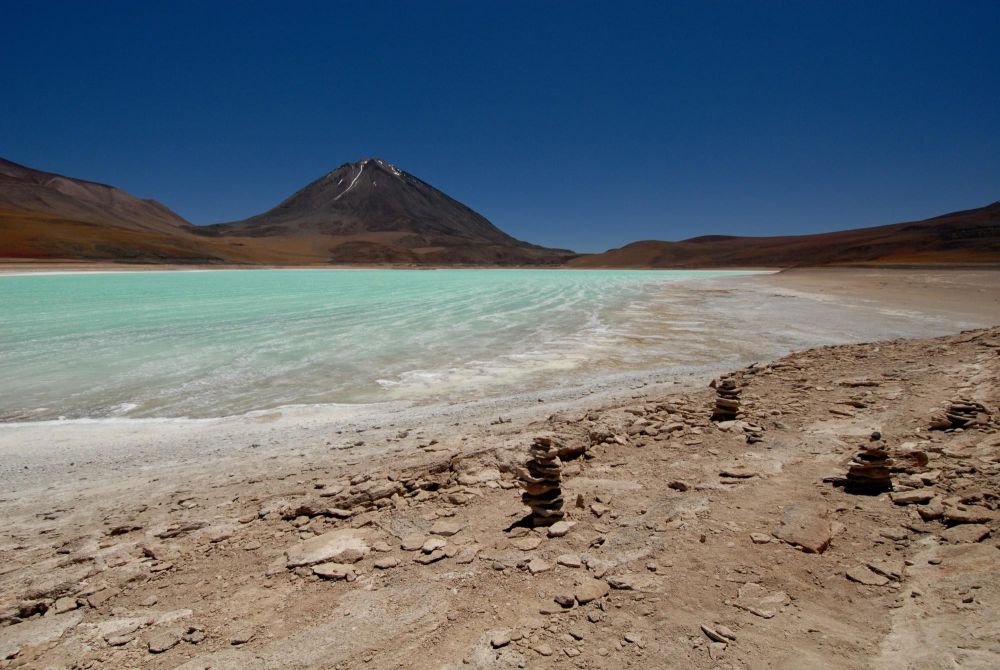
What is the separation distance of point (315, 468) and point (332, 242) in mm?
152306

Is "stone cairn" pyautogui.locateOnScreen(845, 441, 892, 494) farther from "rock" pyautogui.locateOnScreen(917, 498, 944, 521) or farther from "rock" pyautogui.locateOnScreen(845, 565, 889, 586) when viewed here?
"rock" pyautogui.locateOnScreen(845, 565, 889, 586)

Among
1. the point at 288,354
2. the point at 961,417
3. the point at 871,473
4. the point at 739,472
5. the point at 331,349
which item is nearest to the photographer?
the point at 871,473

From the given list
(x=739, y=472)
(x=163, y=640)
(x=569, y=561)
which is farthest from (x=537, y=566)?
(x=739, y=472)

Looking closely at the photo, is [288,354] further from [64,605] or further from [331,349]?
[64,605]

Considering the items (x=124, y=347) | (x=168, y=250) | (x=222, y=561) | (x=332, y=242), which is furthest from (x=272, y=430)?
(x=332, y=242)

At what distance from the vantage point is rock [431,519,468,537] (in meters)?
3.29

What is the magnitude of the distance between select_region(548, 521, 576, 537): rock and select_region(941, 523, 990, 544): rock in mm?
2089

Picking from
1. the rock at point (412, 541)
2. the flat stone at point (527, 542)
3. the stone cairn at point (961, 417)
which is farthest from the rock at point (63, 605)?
the stone cairn at point (961, 417)

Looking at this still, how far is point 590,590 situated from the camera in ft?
8.60

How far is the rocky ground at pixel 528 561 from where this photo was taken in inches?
89.4

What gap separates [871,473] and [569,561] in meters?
2.22

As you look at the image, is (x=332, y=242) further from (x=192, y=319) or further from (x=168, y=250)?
(x=192, y=319)

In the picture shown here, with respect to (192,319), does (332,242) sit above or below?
above

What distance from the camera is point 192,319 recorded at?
52.8ft
